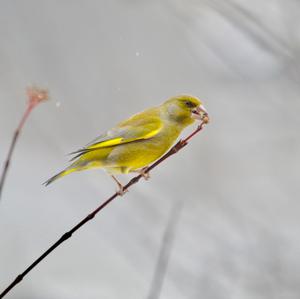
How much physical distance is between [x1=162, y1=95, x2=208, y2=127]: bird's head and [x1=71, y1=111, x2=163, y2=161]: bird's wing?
2 cm

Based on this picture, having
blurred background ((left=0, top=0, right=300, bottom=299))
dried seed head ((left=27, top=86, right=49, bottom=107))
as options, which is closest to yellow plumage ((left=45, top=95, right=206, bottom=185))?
dried seed head ((left=27, top=86, right=49, bottom=107))

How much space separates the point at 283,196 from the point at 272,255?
1.58 ft

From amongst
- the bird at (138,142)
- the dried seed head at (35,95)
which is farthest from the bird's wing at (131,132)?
the dried seed head at (35,95)

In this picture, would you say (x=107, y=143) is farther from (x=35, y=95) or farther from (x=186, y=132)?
(x=186, y=132)

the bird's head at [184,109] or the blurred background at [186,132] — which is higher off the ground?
the blurred background at [186,132]

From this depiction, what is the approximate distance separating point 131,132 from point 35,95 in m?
0.21

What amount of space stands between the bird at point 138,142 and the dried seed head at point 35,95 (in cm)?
14

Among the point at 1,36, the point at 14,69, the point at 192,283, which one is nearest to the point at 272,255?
the point at 192,283

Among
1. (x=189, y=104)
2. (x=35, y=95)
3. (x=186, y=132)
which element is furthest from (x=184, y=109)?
(x=186, y=132)

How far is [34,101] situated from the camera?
44 centimetres

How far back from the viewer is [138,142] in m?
0.64

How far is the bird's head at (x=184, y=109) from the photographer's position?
60 centimetres

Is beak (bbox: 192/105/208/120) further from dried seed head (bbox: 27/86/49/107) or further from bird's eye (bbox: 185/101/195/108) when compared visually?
dried seed head (bbox: 27/86/49/107)

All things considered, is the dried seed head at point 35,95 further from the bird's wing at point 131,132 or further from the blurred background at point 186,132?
the blurred background at point 186,132
